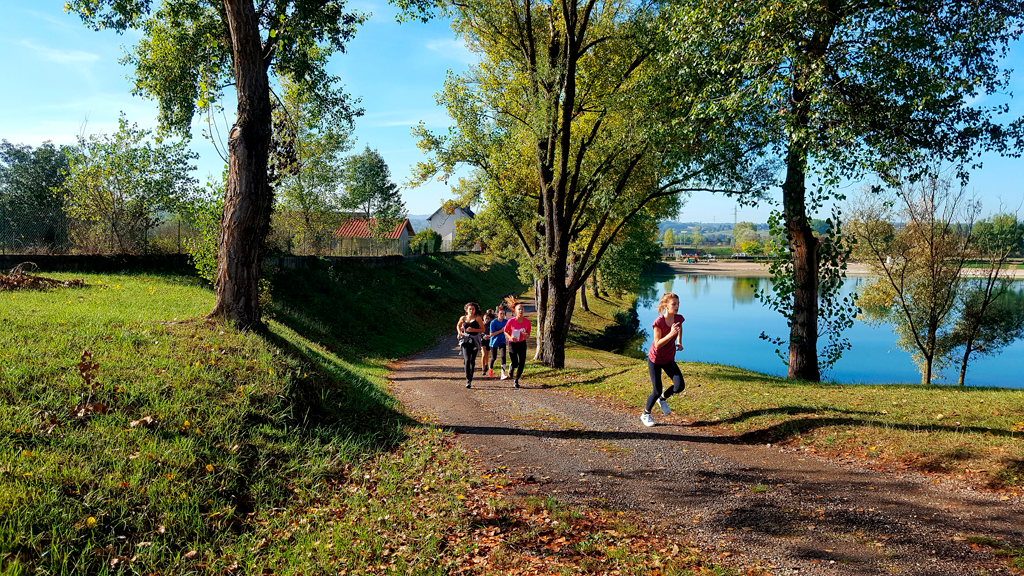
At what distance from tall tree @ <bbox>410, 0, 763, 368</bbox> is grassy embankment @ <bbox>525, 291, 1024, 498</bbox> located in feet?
15.9

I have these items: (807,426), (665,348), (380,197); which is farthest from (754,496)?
(380,197)

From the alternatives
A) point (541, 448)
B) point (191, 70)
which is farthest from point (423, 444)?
point (191, 70)

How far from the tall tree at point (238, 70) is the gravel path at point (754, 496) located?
4.17m

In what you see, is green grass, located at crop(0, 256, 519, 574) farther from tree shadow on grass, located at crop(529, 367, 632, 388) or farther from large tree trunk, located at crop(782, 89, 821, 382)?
large tree trunk, located at crop(782, 89, 821, 382)

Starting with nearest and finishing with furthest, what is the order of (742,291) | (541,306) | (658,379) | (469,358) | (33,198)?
(658,379), (469,358), (541,306), (33,198), (742,291)

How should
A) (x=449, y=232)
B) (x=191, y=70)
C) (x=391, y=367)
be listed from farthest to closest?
(x=449, y=232) < (x=391, y=367) < (x=191, y=70)

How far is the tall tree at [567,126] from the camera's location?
12445 millimetres

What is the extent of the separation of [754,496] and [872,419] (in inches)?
123

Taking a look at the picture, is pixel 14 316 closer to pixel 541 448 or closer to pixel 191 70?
pixel 191 70

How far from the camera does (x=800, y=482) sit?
18.7ft

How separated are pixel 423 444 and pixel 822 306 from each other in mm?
9532

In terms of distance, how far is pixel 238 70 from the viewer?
8.34 m

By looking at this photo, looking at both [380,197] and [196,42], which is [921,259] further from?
[380,197]

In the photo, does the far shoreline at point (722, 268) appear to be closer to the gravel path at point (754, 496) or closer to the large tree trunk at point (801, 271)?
the large tree trunk at point (801, 271)
